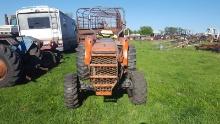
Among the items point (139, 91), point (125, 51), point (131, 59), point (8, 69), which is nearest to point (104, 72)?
point (139, 91)

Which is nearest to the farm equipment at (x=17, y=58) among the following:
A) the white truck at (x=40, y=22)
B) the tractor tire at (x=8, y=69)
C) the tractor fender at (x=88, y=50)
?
the tractor tire at (x=8, y=69)

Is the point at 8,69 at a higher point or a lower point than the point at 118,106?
higher

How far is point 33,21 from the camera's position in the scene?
782 inches

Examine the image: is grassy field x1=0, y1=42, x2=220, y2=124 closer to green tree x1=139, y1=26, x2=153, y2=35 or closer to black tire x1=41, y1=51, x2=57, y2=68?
black tire x1=41, y1=51, x2=57, y2=68

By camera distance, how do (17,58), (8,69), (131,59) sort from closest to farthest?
1. (131,59)
2. (8,69)
3. (17,58)

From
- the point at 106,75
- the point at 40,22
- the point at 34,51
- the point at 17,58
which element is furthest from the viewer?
the point at 40,22

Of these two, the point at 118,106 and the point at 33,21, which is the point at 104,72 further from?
the point at 33,21

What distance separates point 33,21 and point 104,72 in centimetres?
1264

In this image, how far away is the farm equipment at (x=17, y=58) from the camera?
10672mm

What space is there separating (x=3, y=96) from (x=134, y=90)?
349 cm

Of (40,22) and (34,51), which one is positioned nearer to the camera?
(34,51)

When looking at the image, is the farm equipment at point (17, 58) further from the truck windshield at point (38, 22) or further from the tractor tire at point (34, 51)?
the truck windshield at point (38, 22)

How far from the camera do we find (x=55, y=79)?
12.0 m

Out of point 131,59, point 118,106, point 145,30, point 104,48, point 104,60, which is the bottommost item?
point 145,30
